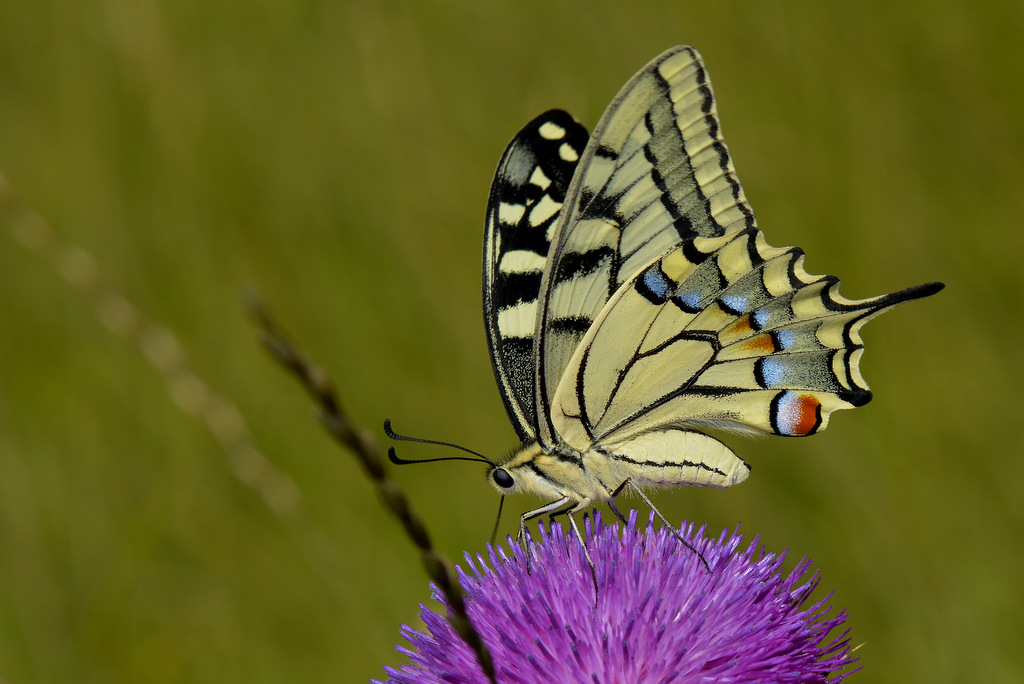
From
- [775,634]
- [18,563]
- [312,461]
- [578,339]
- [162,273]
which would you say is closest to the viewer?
[775,634]

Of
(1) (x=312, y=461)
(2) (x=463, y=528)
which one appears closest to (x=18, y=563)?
(1) (x=312, y=461)

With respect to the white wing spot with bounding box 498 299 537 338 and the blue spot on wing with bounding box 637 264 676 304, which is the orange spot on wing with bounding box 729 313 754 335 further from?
the white wing spot with bounding box 498 299 537 338

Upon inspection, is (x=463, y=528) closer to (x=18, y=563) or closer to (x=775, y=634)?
(x=18, y=563)

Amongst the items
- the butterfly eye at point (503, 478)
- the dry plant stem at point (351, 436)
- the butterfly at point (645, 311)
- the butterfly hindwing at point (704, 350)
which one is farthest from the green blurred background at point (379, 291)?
the dry plant stem at point (351, 436)

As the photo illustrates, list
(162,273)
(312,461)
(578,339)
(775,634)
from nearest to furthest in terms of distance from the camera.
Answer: (775,634)
(578,339)
(312,461)
(162,273)

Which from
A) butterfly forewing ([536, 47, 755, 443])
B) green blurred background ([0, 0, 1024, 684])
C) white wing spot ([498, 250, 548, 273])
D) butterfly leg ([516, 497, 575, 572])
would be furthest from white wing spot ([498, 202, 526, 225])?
green blurred background ([0, 0, 1024, 684])

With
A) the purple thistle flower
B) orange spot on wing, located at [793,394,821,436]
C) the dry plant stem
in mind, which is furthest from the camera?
orange spot on wing, located at [793,394,821,436]

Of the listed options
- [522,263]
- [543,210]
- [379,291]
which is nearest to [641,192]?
[543,210]

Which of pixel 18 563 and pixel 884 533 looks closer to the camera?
pixel 884 533
